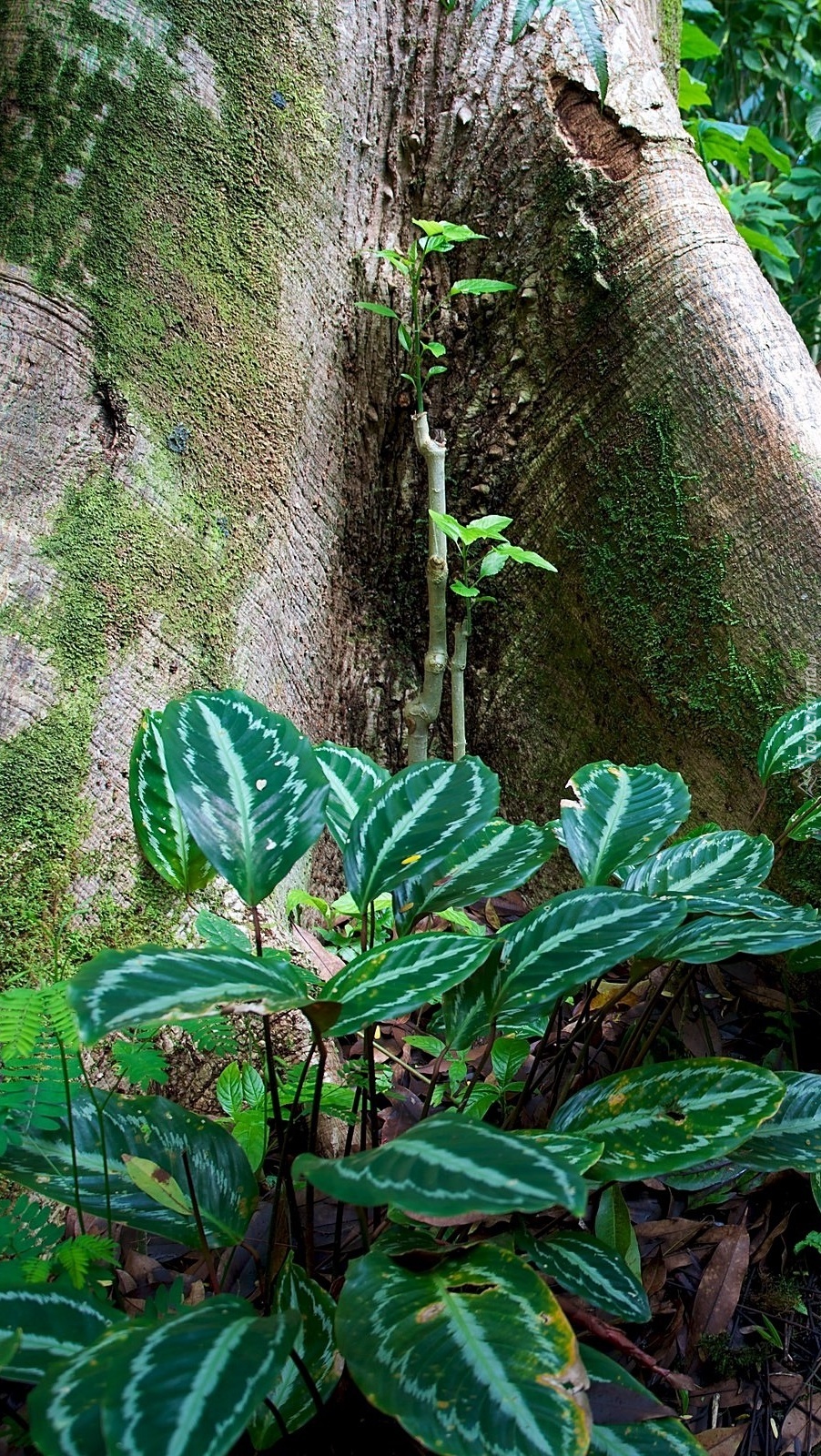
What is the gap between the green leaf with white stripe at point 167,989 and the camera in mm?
545

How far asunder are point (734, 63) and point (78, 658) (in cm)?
460

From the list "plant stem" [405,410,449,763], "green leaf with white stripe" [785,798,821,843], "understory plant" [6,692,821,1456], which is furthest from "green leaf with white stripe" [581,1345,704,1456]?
"plant stem" [405,410,449,763]

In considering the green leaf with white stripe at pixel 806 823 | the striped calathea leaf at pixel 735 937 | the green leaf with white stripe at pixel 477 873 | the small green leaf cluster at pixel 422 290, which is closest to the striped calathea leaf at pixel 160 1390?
the green leaf with white stripe at pixel 477 873

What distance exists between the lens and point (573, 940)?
0.82m

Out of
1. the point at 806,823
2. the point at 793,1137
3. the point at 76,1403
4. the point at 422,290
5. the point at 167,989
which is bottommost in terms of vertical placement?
the point at 76,1403

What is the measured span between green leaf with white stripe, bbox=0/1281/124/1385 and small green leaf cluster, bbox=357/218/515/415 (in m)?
1.29

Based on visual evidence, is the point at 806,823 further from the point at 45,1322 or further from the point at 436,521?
the point at 45,1322

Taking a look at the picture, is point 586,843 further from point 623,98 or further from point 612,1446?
point 623,98

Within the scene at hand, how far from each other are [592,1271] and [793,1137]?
0.27 meters

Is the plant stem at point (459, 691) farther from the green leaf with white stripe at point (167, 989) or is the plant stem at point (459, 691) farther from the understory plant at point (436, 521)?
the green leaf with white stripe at point (167, 989)

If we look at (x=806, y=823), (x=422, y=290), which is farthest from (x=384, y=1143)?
(x=422, y=290)

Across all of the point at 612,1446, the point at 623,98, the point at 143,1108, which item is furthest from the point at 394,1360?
the point at 623,98

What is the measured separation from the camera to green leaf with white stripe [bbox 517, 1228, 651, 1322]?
77 cm

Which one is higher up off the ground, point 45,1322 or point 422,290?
point 422,290
